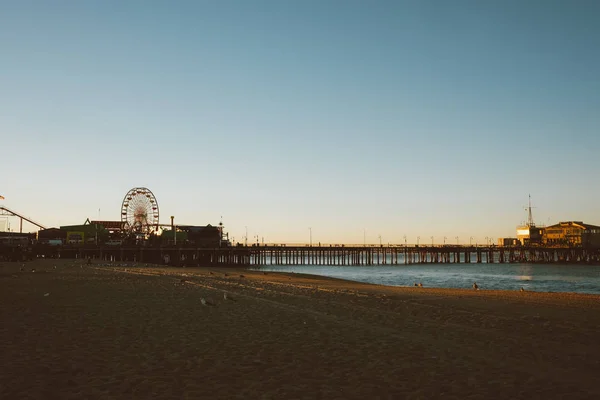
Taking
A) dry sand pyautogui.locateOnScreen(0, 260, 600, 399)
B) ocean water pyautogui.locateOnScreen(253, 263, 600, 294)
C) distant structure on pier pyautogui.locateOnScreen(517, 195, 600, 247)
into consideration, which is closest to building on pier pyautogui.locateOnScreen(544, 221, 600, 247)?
distant structure on pier pyautogui.locateOnScreen(517, 195, 600, 247)

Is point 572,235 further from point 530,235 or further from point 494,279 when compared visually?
point 494,279

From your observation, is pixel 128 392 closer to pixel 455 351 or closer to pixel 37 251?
pixel 455 351

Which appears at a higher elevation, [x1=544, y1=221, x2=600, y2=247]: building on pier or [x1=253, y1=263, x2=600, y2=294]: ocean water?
[x1=544, y1=221, x2=600, y2=247]: building on pier

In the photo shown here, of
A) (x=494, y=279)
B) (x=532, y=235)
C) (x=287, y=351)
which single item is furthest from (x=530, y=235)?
(x=287, y=351)

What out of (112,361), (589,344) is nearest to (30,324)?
(112,361)

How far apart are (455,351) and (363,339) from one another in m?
1.88

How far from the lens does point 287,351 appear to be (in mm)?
8781

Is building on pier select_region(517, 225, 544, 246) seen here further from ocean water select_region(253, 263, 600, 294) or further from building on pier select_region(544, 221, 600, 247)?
ocean water select_region(253, 263, 600, 294)

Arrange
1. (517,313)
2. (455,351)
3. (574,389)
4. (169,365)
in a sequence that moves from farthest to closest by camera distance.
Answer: (517,313) < (455,351) < (169,365) < (574,389)

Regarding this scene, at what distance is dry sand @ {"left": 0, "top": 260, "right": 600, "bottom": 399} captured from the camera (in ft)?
20.9

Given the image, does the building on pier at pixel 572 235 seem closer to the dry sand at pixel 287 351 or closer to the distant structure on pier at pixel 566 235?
the distant structure on pier at pixel 566 235

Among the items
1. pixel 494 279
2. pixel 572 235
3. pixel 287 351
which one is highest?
pixel 572 235

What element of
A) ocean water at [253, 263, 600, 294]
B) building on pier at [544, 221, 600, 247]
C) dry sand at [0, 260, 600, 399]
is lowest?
ocean water at [253, 263, 600, 294]

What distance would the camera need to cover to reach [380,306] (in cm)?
1631
